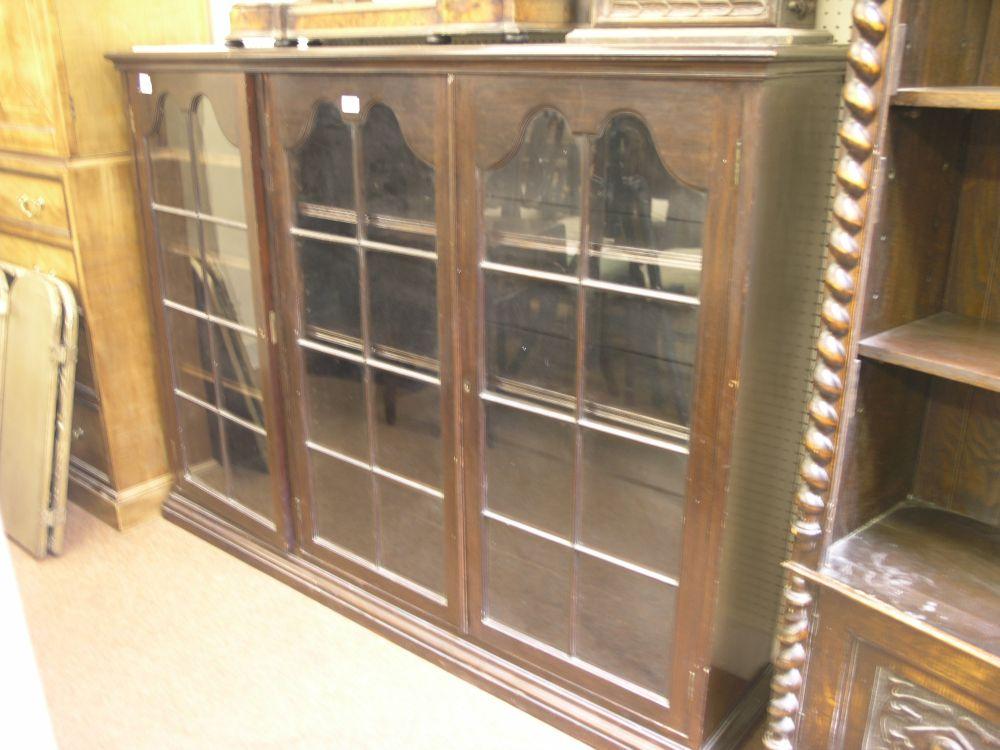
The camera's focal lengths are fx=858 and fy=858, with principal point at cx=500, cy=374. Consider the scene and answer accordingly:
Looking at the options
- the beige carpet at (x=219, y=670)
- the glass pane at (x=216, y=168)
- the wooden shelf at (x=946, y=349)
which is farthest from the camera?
the glass pane at (x=216, y=168)

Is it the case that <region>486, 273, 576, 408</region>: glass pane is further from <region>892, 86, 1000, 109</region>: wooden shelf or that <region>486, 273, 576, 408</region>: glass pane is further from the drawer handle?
the drawer handle

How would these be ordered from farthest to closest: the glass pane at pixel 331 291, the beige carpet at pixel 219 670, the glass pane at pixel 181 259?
1. the glass pane at pixel 181 259
2. the glass pane at pixel 331 291
3. the beige carpet at pixel 219 670

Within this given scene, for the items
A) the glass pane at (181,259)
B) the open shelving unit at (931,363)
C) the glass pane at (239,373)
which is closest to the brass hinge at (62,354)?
the glass pane at (181,259)

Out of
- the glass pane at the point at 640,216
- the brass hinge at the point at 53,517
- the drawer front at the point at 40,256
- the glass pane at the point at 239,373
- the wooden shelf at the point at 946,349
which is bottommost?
the brass hinge at the point at 53,517

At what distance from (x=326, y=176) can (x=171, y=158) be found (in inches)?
25.3

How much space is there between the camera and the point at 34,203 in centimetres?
255

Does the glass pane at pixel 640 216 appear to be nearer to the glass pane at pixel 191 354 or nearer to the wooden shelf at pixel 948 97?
the wooden shelf at pixel 948 97

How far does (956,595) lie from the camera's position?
134cm

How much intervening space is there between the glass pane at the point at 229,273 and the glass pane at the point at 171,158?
0.12 metres

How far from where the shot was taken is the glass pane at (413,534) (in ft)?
6.82

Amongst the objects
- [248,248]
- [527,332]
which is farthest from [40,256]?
[527,332]

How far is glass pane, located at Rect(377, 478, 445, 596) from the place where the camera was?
6.82ft

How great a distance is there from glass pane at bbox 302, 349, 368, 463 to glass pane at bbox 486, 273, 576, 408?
17.3 inches

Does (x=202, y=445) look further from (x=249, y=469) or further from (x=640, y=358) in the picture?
(x=640, y=358)
